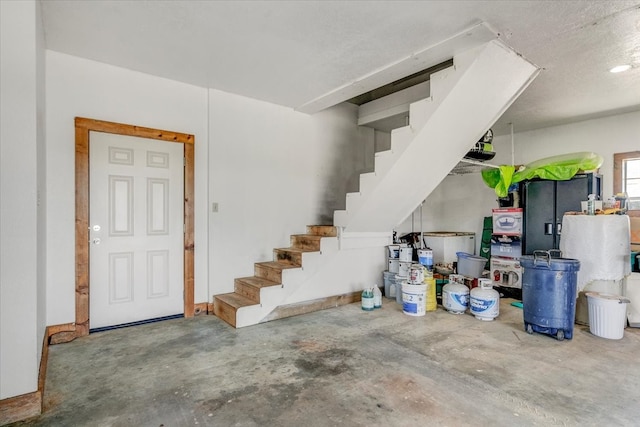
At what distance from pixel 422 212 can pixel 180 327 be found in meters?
4.84

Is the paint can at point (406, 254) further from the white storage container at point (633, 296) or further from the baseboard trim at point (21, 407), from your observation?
the baseboard trim at point (21, 407)

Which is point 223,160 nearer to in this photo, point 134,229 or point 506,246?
point 134,229

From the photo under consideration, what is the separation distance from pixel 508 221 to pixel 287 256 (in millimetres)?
3584

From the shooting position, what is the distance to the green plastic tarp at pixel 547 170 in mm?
4605

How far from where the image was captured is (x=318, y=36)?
9.36 feet

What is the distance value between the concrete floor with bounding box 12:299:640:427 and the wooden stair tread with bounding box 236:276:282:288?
1.49 ft

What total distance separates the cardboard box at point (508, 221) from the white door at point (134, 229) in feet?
15.6

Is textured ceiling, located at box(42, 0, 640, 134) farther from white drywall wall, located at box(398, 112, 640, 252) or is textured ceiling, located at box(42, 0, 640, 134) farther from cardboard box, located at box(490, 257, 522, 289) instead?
cardboard box, located at box(490, 257, 522, 289)

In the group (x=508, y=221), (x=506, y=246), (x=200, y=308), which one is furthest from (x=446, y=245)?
(x=200, y=308)

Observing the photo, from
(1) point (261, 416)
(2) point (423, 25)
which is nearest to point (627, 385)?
(1) point (261, 416)

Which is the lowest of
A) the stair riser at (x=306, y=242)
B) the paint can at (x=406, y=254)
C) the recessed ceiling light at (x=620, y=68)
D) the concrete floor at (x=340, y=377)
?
the concrete floor at (x=340, y=377)

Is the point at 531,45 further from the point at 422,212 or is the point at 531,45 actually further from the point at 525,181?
the point at 422,212

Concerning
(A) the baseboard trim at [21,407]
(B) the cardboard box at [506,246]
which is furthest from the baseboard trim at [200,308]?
(B) the cardboard box at [506,246]

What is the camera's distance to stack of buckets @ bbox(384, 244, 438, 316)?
4.02m
